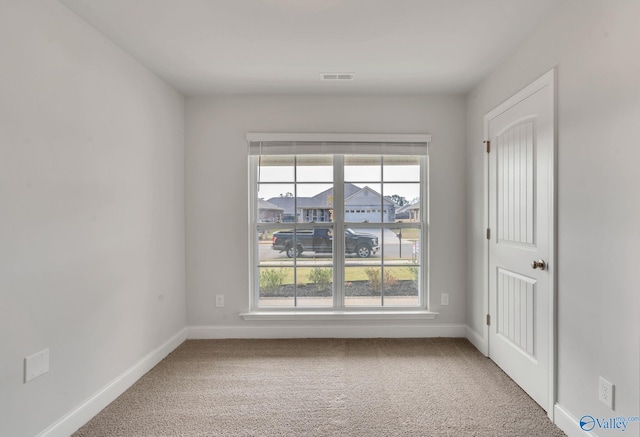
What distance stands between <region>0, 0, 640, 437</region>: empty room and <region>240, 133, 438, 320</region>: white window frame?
0.9 inches

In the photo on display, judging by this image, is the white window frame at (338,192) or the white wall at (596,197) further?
the white window frame at (338,192)

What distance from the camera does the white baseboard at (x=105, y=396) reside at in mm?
1755

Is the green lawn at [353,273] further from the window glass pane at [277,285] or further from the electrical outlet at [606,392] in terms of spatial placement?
the electrical outlet at [606,392]

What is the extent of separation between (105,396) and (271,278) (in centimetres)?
158

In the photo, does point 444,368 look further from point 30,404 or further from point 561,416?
point 30,404

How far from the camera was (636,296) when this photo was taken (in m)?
1.39

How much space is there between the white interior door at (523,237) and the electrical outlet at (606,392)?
1.11 ft

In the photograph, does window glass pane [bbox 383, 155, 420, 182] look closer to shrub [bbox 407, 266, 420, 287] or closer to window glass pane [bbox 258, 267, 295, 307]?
shrub [bbox 407, 266, 420, 287]

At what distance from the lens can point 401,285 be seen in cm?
324

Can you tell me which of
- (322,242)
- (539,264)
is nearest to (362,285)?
(322,242)

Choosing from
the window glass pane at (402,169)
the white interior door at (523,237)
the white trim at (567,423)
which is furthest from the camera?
the window glass pane at (402,169)

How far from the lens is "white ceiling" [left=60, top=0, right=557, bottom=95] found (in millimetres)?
1813

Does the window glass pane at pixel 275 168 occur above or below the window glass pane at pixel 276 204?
above

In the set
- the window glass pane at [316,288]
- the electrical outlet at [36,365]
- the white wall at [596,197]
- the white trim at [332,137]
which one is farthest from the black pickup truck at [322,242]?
the electrical outlet at [36,365]
